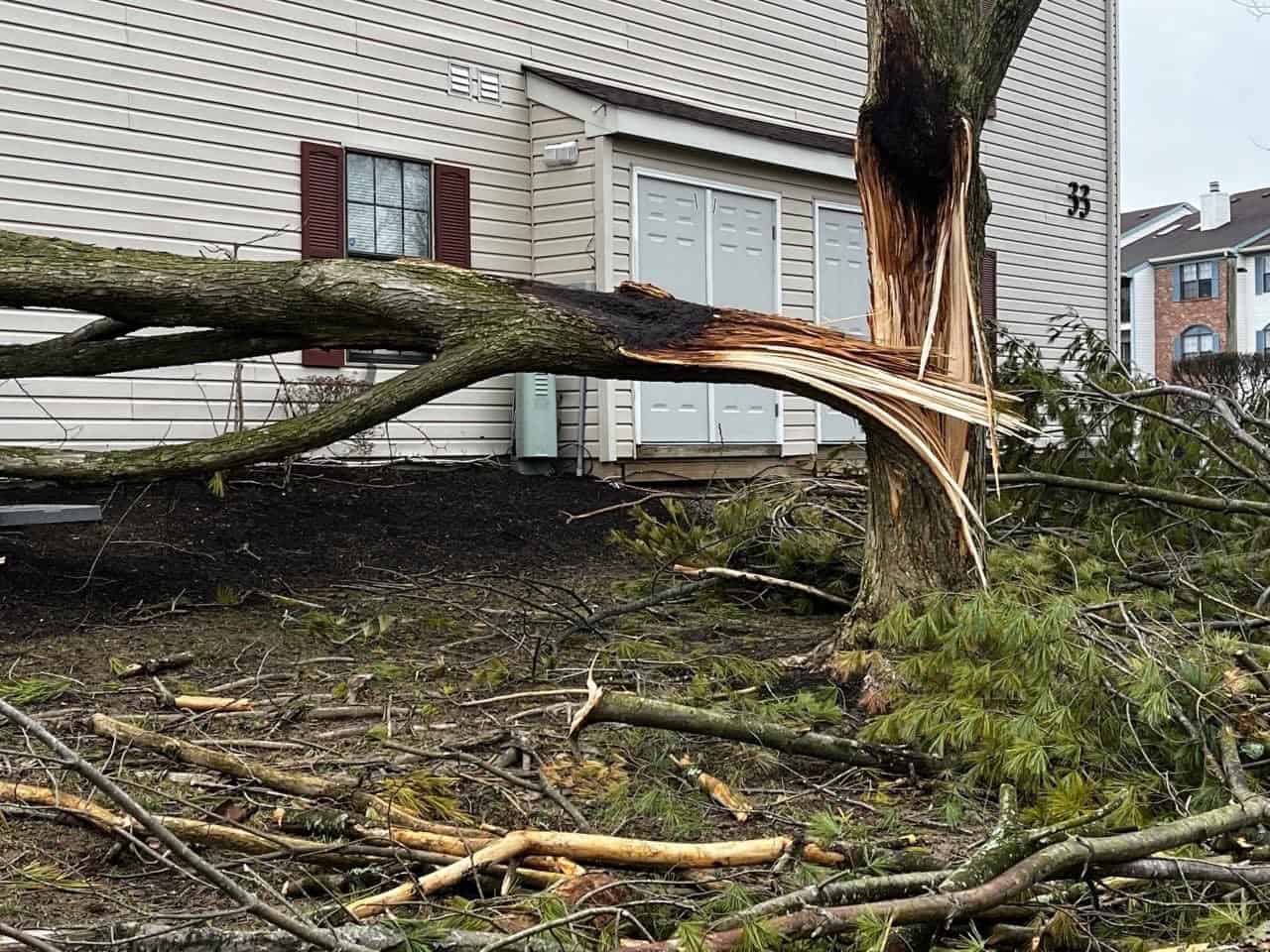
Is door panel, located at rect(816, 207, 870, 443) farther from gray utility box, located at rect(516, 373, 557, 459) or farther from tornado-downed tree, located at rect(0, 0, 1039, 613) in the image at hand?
tornado-downed tree, located at rect(0, 0, 1039, 613)

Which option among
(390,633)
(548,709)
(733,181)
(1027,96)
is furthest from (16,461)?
(1027,96)

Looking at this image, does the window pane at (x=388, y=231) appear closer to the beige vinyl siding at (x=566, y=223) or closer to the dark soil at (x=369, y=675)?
the beige vinyl siding at (x=566, y=223)

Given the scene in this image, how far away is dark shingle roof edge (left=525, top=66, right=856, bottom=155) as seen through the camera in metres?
12.1

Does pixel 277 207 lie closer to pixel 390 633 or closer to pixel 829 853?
pixel 390 633

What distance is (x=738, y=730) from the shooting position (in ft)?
14.4

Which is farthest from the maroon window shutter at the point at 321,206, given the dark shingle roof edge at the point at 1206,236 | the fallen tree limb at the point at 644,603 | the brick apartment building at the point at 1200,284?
the dark shingle roof edge at the point at 1206,236

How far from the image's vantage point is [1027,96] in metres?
18.4

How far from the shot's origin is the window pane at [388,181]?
11541 mm

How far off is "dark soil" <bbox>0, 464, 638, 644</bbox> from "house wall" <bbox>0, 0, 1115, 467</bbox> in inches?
27.9

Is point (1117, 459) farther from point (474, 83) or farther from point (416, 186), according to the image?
point (474, 83)

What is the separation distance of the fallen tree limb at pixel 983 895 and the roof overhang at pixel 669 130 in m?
9.25

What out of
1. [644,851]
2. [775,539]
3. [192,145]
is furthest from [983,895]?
[192,145]

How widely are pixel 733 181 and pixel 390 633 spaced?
7.57m

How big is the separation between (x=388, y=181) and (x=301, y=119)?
35.3 inches
